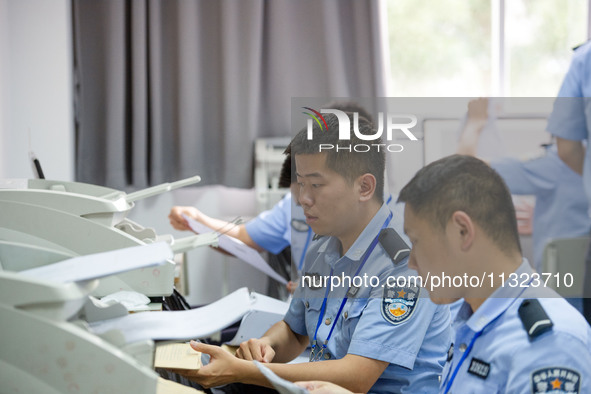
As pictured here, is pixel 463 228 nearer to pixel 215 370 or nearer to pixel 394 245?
pixel 394 245

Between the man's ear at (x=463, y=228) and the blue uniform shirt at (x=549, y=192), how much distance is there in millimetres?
117

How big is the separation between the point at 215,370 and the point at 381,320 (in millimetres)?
341

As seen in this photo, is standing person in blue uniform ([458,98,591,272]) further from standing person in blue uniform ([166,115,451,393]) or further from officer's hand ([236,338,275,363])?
officer's hand ([236,338,275,363])

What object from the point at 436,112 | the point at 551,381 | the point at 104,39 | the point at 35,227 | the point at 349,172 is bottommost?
the point at 551,381

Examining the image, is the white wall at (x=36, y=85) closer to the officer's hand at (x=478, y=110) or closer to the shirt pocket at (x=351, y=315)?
the shirt pocket at (x=351, y=315)

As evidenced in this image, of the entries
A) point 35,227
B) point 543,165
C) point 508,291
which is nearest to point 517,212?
point 508,291

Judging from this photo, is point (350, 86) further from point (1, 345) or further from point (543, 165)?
point (1, 345)

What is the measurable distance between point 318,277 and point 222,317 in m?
0.43

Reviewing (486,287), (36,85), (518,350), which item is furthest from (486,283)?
(36,85)

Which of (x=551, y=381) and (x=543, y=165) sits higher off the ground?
(x=543, y=165)

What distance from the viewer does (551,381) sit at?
0.89 m

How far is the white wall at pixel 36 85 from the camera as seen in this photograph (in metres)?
2.75

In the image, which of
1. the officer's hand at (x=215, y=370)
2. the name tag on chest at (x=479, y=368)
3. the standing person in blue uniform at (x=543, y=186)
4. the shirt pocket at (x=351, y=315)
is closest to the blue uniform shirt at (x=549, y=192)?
the standing person in blue uniform at (x=543, y=186)

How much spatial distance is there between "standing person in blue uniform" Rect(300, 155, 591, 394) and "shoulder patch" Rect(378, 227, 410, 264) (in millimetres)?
181
